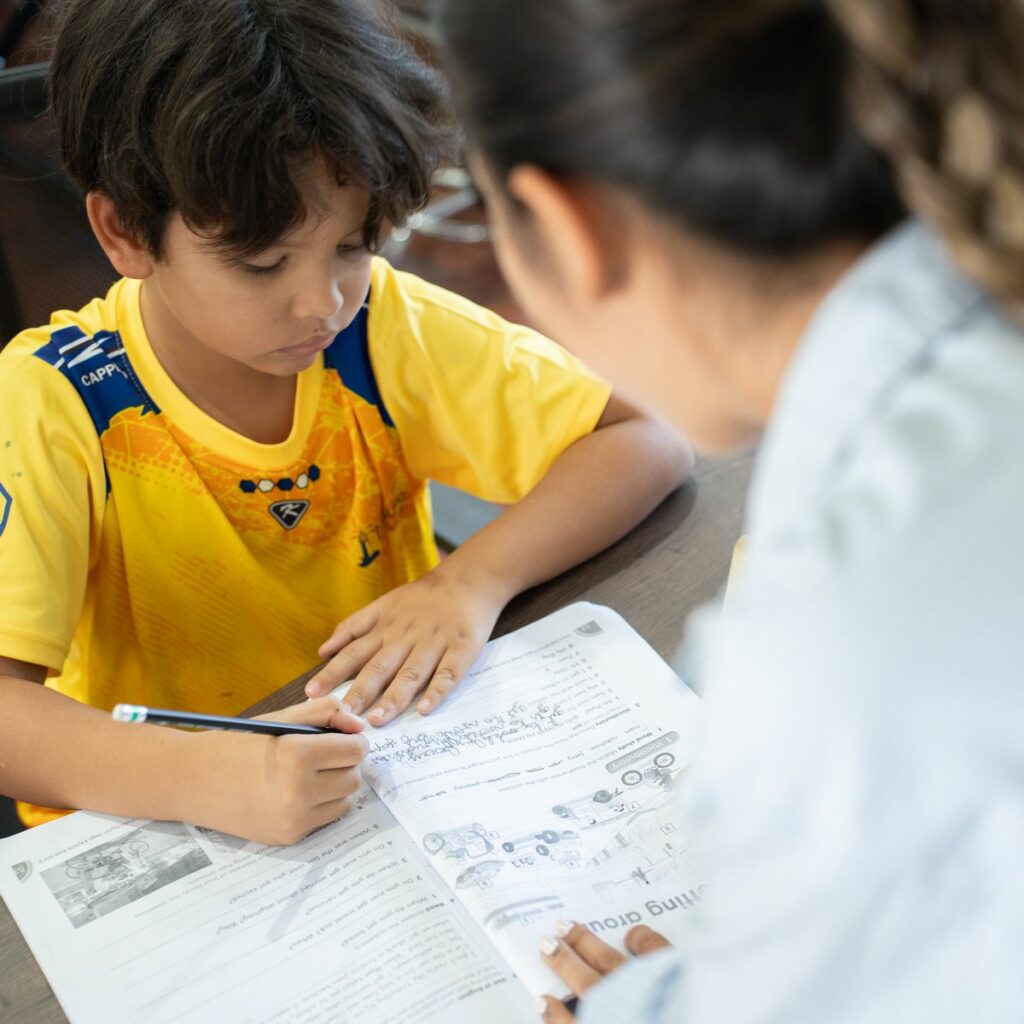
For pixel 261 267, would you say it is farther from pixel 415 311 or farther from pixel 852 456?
pixel 852 456

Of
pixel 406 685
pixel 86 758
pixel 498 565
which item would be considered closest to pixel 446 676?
pixel 406 685

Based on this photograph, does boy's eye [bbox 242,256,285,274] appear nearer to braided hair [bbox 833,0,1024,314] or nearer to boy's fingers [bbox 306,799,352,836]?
boy's fingers [bbox 306,799,352,836]

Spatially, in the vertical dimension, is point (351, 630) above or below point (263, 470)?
below

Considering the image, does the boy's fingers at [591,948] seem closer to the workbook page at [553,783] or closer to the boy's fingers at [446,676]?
the workbook page at [553,783]

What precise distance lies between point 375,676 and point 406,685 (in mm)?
26

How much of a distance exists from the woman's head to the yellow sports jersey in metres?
0.56

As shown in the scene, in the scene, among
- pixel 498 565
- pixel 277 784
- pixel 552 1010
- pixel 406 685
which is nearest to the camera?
pixel 552 1010

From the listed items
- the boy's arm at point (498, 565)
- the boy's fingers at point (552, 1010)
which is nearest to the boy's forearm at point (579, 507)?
the boy's arm at point (498, 565)

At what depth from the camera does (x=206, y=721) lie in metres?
0.65

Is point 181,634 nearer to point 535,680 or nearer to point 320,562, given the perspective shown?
point 320,562

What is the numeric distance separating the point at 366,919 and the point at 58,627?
366 mm

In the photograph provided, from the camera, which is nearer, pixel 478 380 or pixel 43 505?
→ pixel 43 505

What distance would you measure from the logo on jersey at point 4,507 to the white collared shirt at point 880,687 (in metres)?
0.64

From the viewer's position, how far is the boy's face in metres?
0.88
